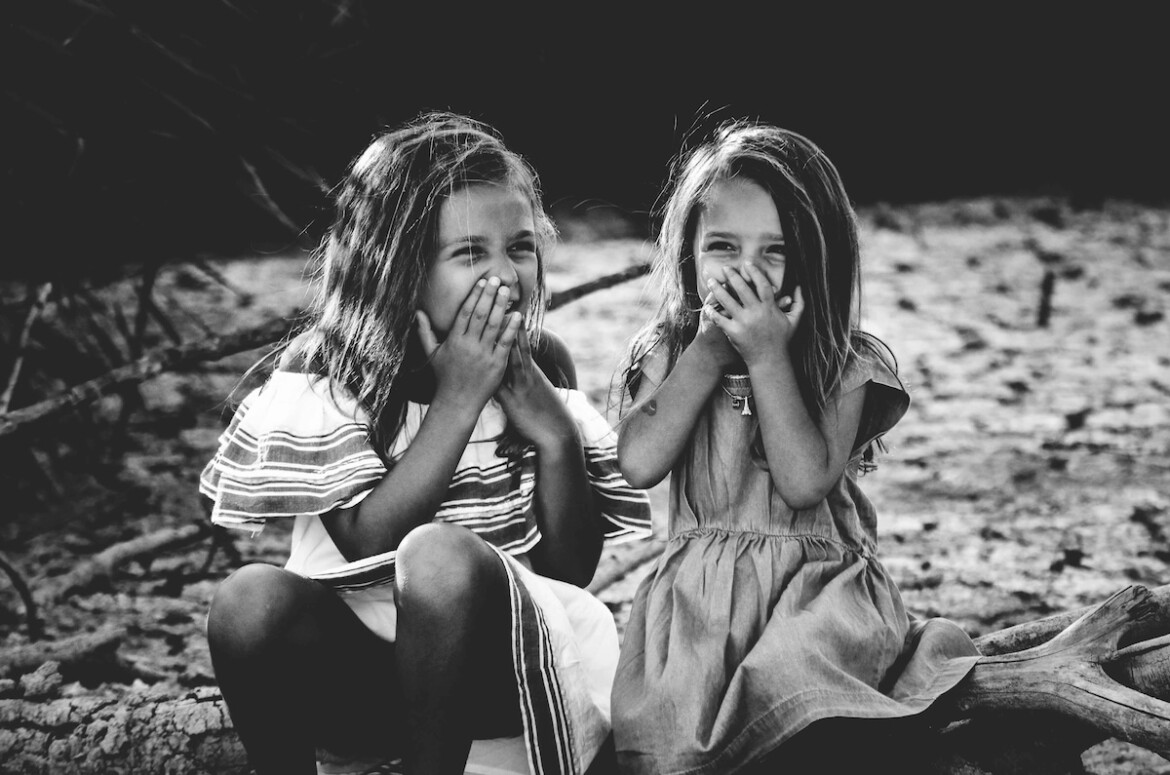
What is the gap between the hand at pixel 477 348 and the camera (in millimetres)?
1764

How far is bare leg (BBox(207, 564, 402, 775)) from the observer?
1.57 meters

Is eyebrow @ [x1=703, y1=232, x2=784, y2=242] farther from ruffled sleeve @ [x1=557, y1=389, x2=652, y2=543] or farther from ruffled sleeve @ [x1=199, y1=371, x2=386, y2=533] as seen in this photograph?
ruffled sleeve @ [x1=199, y1=371, x2=386, y2=533]

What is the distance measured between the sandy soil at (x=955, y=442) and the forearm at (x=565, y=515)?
574 mm

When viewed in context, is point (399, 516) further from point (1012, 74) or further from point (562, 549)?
point (1012, 74)

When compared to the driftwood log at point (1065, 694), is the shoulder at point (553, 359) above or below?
above

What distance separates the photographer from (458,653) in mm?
1503

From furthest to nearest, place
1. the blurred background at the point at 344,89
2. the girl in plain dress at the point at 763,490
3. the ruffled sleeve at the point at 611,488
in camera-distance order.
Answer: the blurred background at the point at 344,89
the ruffled sleeve at the point at 611,488
the girl in plain dress at the point at 763,490

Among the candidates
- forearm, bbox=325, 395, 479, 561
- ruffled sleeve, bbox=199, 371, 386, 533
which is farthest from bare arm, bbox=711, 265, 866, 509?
ruffled sleeve, bbox=199, 371, 386, 533

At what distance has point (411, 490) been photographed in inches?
A: 67.4

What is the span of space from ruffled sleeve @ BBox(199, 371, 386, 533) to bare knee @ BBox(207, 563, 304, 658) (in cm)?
15

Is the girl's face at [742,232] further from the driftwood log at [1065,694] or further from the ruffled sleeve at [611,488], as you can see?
the driftwood log at [1065,694]

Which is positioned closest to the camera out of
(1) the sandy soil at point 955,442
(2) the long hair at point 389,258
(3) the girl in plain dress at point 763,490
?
(3) the girl in plain dress at point 763,490

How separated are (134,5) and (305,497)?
181 cm

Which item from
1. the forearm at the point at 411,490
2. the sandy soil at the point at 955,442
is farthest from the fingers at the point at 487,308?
the sandy soil at the point at 955,442
